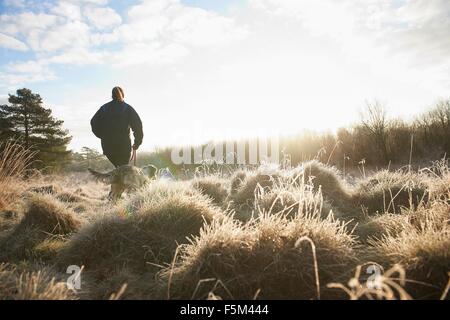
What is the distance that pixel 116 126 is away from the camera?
25.6 feet

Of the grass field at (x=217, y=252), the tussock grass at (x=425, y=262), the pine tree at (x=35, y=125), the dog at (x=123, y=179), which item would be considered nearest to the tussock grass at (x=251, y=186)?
the grass field at (x=217, y=252)

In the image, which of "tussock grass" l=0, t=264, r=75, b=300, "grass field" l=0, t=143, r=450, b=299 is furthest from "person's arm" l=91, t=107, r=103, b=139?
"tussock grass" l=0, t=264, r=75, b=300

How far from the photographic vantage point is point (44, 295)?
2.50 m

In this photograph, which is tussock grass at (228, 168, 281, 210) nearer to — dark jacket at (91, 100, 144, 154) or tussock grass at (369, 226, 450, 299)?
dark jacket at (91, 100, 144, 154)

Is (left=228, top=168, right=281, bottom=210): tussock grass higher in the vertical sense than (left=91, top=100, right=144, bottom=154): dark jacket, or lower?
lower

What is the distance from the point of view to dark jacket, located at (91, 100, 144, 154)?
7754 mm

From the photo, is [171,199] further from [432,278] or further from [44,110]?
[44,110]

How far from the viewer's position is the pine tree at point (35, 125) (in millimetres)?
26891

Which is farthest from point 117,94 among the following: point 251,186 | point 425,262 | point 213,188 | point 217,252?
point 425,262

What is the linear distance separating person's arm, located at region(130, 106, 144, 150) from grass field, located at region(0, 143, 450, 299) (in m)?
2.05

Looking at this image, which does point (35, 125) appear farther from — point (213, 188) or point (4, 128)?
point (213, 188)

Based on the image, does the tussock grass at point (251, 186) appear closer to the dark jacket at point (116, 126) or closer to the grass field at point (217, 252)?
the grass field at point (217, 252)

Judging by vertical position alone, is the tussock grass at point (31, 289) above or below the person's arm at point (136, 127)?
below

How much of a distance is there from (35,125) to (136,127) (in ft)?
77.5
